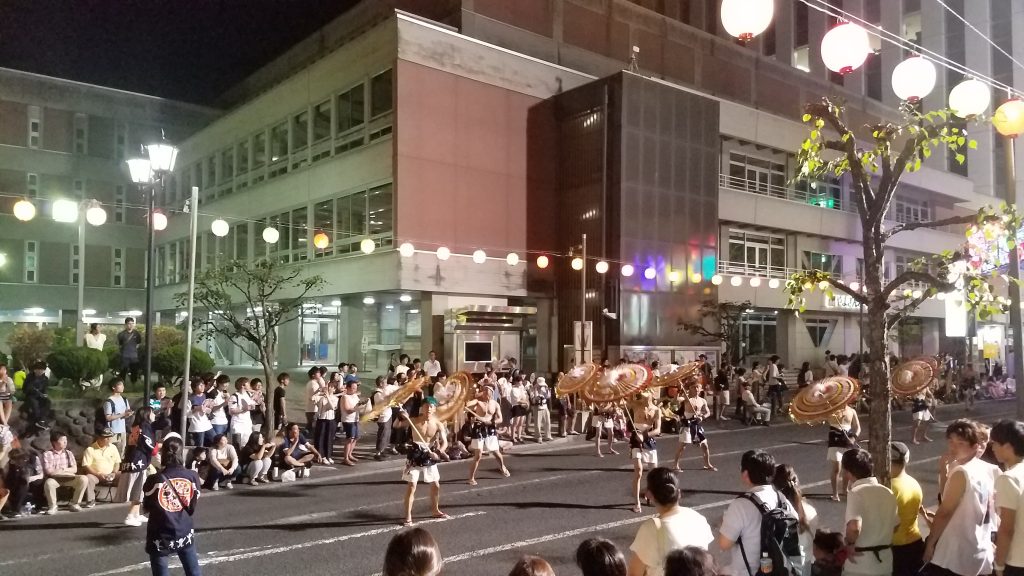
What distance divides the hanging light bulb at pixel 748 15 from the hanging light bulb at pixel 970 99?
2112 mm

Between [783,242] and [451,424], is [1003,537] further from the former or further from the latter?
[783,242]

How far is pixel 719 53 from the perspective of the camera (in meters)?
35.7

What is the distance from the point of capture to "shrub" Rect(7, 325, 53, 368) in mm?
19719

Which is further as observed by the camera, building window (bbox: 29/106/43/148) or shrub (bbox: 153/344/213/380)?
building window (bbox: 29/106/43/148)

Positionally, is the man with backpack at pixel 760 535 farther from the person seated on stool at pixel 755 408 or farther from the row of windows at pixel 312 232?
the row of windows at pixel 312 232

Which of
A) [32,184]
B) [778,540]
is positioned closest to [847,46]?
[778,540]

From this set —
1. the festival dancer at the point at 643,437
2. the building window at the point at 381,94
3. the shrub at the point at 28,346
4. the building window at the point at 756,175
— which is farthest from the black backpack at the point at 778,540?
the building window at the point at 756,175

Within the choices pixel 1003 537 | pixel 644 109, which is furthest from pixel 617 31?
pixel 1003 537

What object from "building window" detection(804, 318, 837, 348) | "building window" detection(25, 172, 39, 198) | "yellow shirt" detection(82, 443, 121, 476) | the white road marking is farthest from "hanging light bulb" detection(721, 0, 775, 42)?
"building window" detection(25, 172, 39, 198)

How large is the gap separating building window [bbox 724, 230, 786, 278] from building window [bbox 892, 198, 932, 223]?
412 inches

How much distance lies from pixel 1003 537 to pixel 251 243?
30811 millimetres

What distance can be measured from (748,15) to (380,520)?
25.5 feet

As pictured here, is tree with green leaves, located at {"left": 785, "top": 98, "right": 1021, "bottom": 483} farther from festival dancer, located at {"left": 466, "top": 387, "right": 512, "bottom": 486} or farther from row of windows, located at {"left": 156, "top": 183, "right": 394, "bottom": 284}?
row of windows, located at {"left": 156, "top": 183, "right": 394, "bottom": 284}

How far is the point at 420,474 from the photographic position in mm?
9938
